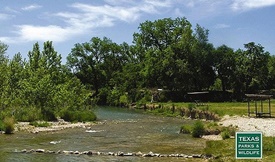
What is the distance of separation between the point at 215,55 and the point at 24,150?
78.2m

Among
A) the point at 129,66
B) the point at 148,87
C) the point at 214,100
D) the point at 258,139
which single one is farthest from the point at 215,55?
the point at 258,139

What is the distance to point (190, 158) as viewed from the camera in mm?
24969

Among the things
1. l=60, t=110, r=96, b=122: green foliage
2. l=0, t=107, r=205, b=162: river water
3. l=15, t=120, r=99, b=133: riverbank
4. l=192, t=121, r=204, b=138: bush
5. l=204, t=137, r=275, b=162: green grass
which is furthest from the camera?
l=60, t=110, r=96, b=122: green foliage

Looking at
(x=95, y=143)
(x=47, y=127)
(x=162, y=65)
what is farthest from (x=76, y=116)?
(x=162, y=65)

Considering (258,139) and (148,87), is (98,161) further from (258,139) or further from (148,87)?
(148,87)

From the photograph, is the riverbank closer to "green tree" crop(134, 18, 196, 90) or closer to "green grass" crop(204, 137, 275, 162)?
"green grass" crop(204, 137, 275, 162)

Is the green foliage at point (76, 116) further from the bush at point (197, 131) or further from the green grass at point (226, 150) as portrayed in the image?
the green grass at point (226, 150)

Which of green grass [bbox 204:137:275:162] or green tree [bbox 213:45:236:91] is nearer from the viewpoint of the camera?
green grass [bbox 204:137:275:162]

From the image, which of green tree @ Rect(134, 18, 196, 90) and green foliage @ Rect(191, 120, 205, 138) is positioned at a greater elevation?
green tree @ Rect(134, 18, 196, 90)

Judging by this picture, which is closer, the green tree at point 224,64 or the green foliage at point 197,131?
the green foliage at point 197,131

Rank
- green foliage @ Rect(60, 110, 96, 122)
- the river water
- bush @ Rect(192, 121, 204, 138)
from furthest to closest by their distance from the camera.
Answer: green foliage @ Rect(60, 110, 96, 122) < bush @ Rect(192, 121, 204, 138) < the river water

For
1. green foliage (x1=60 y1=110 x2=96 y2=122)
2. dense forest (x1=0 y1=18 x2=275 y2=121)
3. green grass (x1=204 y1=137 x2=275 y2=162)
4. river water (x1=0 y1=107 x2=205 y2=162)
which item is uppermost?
dense forest (x1=0 y1=18 x2=275 y2=121)

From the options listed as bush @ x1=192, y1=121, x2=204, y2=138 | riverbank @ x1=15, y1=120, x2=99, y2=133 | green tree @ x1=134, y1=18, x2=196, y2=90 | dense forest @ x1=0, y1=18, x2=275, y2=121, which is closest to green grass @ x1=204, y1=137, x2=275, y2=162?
bush @ x1=192, y1=121, x2=204, y2=138

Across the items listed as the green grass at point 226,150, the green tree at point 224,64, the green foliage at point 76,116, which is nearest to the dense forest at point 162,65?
the green tree at point 224,64
